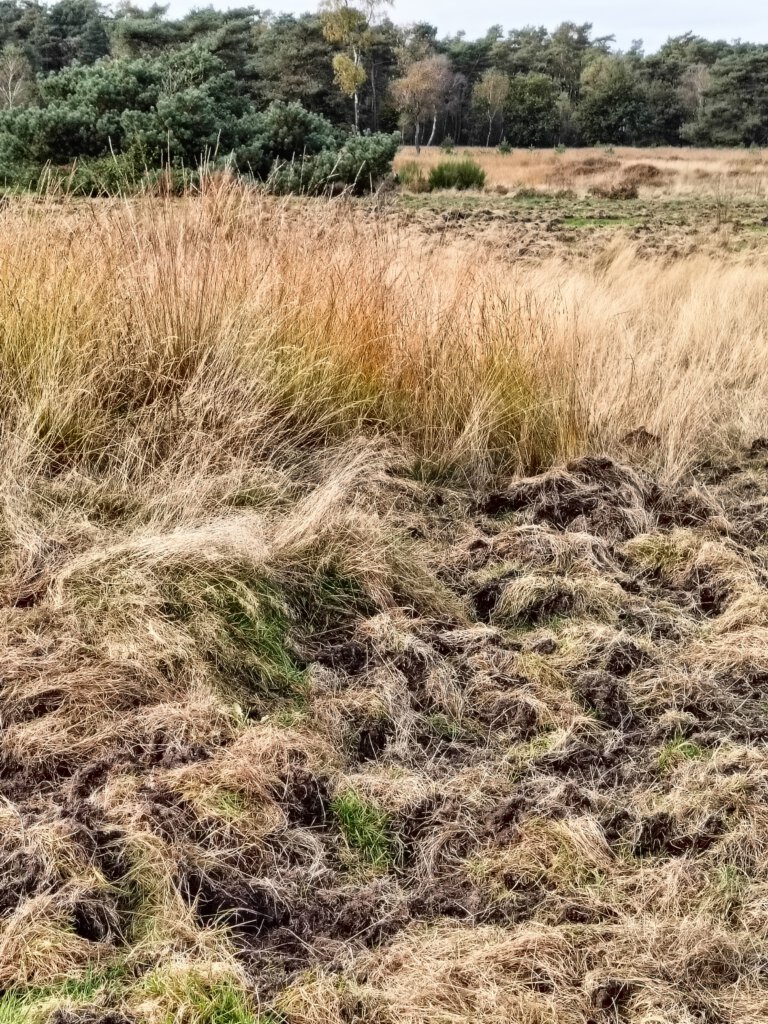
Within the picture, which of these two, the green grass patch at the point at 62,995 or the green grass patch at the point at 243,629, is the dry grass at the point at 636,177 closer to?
the green grass patch at the point at 243,629

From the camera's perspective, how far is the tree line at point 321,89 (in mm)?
13711

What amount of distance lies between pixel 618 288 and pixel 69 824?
5998 millimetres

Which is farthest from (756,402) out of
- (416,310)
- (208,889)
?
(208,889)

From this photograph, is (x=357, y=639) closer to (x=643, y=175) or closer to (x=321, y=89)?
(x=643, y=175)

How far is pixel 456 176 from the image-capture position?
20297 mm

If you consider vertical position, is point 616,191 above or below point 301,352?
above

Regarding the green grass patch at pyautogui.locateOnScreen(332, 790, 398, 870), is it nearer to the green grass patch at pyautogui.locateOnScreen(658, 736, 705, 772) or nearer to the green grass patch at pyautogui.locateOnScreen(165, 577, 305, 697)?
the green grass patch at pyautogui.locateOnScreen(165, 577, 305, 697)

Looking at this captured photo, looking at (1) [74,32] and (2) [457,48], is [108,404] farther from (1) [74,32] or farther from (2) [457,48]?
(2) [457,48]

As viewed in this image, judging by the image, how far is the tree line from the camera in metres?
13.7

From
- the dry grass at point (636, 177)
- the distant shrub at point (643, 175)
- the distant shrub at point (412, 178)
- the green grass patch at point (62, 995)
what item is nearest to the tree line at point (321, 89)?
the distant shrub at point (412, 178)

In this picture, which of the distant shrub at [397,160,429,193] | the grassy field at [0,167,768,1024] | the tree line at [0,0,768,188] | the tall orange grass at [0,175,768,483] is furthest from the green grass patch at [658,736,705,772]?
the distant shrub at [397,160,429,193]

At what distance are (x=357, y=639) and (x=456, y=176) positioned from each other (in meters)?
19.4

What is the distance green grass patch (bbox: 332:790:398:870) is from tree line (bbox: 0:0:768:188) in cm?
801

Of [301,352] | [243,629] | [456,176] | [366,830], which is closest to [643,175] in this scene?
[456,176]
